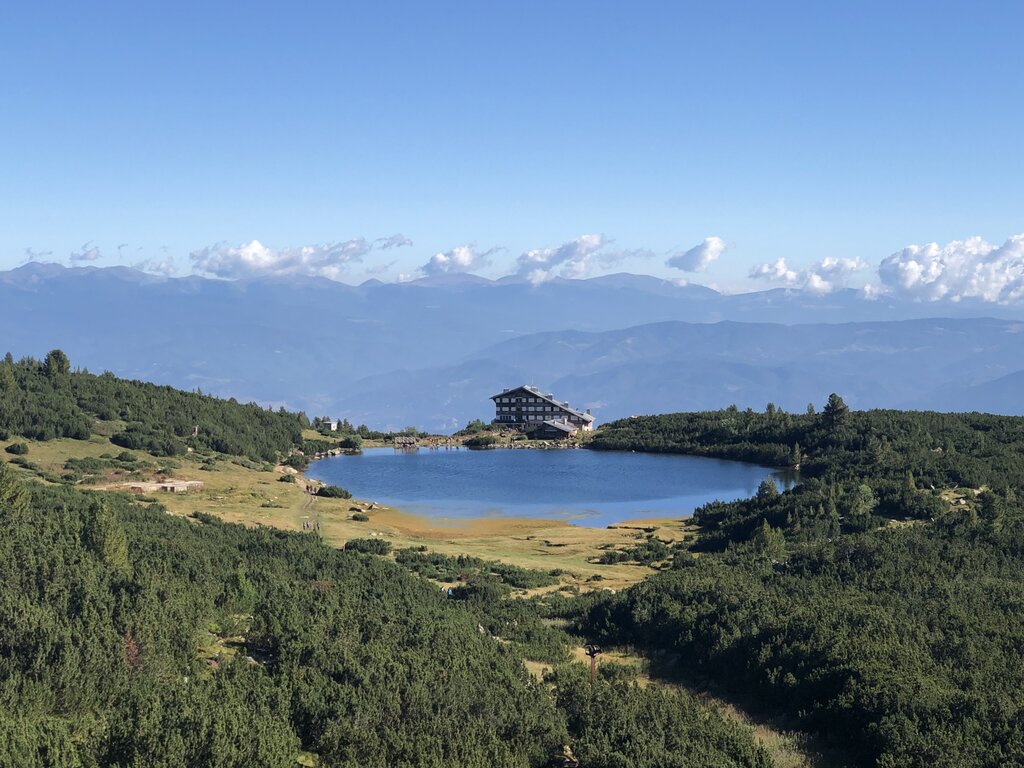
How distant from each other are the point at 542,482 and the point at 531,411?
37316mm

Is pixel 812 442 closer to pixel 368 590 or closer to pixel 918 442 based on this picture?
pixel 918 442

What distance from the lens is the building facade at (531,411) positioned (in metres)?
119

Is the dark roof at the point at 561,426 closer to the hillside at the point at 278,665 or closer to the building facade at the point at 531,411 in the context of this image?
the building facade at the point at 531,411

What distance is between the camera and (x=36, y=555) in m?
33.1

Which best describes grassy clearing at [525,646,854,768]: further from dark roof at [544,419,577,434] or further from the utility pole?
dark roof at [544,419,577,434]

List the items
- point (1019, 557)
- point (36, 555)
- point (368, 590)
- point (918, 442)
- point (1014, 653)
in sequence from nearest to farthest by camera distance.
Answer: point (1014, 653), point (36, 555), point (368, 590), point (1019, 557), point (918, 442)

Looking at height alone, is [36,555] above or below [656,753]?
above

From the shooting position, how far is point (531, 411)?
121 m

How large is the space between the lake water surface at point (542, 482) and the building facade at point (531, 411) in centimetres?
1561

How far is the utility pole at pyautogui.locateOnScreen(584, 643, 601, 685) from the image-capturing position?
3114cm

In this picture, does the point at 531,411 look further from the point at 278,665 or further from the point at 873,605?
the point at 278,665

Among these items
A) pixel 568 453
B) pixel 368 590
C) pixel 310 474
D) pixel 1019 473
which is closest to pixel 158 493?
pixel 310 474

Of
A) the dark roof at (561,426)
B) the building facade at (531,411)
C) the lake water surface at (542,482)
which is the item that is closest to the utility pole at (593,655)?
the lake water surface at (542,482)

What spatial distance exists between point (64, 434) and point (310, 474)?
65.2 ft
